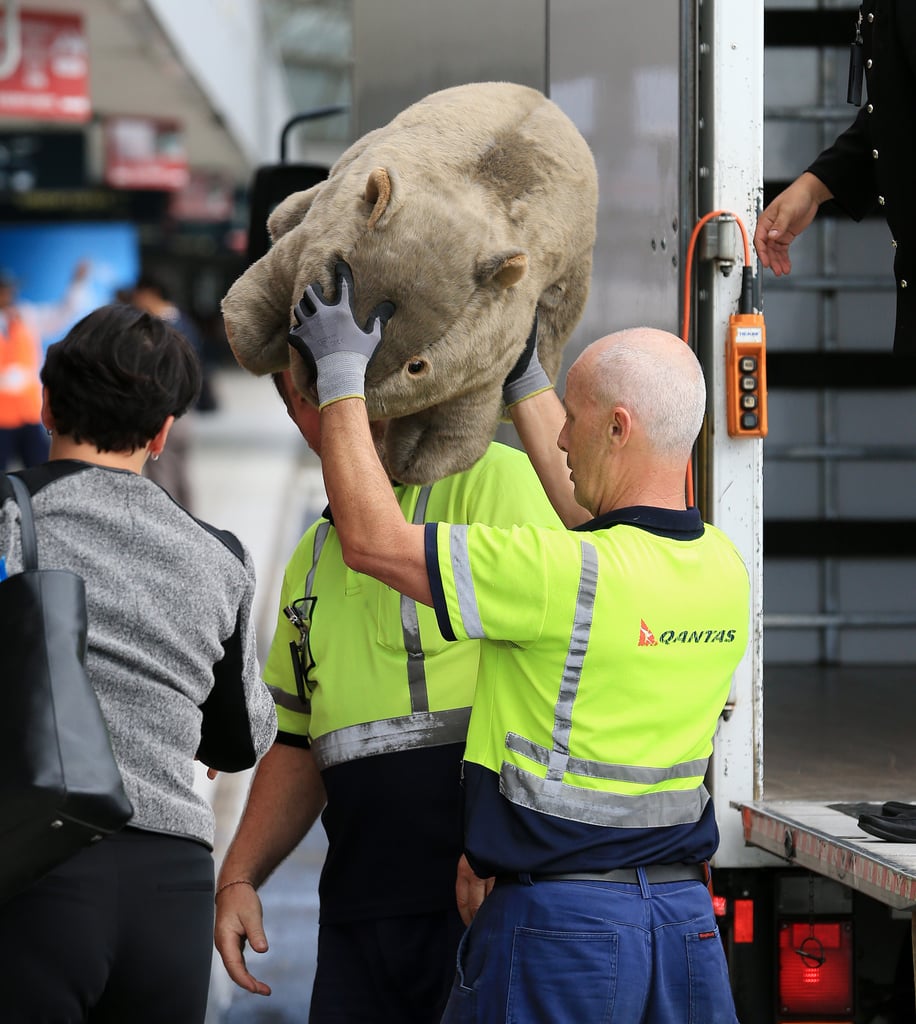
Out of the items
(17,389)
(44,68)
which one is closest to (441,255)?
(17,389)

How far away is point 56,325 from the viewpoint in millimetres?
19484

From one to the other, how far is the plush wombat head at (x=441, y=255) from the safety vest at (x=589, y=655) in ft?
1.02

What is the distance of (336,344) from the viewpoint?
225 cm

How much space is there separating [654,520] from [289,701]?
965 mm

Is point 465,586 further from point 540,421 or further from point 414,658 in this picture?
point 540,421

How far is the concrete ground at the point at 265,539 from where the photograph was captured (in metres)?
4.84

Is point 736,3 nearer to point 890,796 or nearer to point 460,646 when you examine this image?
point 460,646

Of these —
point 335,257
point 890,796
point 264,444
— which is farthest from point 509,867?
point 264,444

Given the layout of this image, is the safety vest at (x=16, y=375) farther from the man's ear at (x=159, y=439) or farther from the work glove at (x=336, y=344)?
the work glove at (x=336, y=344)

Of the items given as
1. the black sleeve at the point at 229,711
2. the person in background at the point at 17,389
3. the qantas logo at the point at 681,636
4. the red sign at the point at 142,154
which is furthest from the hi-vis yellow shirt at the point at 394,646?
the red sign at the point at 142,154

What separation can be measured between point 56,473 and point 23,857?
2.22ft

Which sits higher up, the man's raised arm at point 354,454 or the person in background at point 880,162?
the person in background at point 880,162

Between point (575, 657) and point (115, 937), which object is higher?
point (575, 657)

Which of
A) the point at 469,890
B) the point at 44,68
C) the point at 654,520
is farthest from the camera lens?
the point at 44,68
